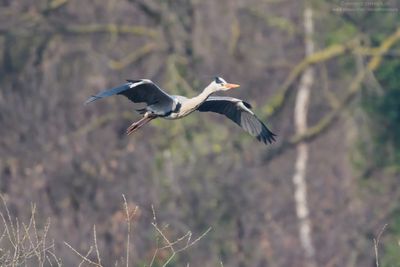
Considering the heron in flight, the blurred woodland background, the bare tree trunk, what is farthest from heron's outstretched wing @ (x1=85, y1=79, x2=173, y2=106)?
the bare tree trunk

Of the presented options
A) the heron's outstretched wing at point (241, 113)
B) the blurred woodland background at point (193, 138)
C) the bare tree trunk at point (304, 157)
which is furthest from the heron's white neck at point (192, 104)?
the bare tree trunk at point (304, 157)

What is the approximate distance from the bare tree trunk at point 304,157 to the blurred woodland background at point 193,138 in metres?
0.05

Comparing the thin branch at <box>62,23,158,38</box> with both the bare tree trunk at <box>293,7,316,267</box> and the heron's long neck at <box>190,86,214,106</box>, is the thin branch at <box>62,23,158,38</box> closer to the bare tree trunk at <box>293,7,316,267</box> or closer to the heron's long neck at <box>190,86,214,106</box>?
the bare tree trunk at <box>293,7,316,267</box>

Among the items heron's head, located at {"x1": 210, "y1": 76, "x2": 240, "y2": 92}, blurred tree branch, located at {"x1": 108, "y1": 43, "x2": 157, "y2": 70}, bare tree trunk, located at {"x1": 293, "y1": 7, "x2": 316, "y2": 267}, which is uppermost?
heron's head, located at {"x1": 210, "y1": 76, "x2": 240, "y2": 92}

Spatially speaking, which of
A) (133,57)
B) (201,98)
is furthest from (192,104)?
(133,57)

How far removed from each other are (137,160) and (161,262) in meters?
2.67

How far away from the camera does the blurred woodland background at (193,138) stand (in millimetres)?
18062

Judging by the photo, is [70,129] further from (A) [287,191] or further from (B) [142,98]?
(B) [142,98]

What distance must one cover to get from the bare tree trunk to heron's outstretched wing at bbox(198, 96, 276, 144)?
8566 mm

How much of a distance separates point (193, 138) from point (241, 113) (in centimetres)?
845

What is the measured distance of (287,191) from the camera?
22.1m

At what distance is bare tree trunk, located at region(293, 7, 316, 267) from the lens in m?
20.0

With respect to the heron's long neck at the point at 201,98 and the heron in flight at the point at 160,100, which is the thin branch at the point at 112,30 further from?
the heron's long neck at the point at 201,98

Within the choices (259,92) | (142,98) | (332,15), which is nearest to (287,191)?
(259,92)
